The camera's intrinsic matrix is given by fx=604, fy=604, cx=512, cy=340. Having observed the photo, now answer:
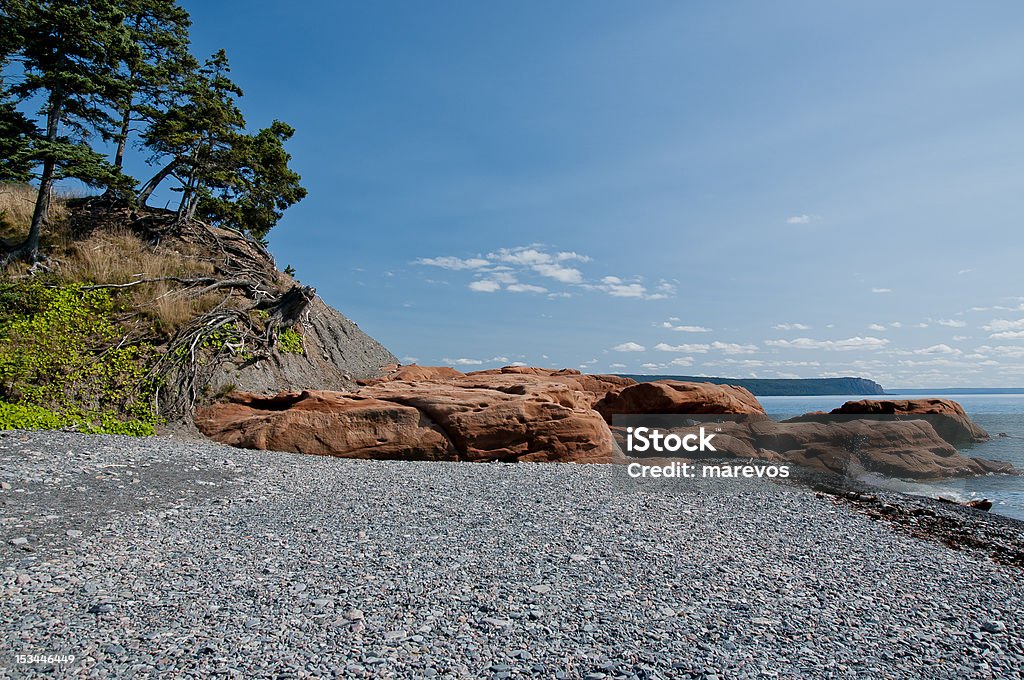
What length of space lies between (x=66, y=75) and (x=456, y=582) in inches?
665

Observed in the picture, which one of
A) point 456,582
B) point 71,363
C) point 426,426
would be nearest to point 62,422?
point 71,363

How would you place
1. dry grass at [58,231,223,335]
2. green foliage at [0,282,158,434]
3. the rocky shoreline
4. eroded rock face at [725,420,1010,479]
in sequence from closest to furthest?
the rocky shoreline
green foliage at [0,282,158,434]
dry grass at [58,231,223,335]
eroded rock face at [725,420,1010,479]

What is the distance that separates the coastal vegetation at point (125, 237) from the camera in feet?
37.2

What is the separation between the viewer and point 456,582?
448 centimetres

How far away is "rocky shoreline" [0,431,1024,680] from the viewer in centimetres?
347

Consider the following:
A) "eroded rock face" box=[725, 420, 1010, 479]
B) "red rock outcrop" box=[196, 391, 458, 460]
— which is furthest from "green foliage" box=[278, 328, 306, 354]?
"eroded rock face" box=[725, 420, 1010, 479]

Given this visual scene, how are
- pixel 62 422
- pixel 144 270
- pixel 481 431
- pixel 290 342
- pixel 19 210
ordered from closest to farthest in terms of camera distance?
pixel 62 422 → pixel 481 431 → pixel 144 270 → pixel 290 342 → pixel 19 210

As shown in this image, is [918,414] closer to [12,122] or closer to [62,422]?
[62,422]

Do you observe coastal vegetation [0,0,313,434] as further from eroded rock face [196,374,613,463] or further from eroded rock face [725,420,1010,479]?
eroded rock face [725,420,1010,479]

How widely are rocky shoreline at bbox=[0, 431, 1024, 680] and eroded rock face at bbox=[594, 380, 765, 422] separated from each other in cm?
835

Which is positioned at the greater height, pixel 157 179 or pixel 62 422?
pixel 157 179

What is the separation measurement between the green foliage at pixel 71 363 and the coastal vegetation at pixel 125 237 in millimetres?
27

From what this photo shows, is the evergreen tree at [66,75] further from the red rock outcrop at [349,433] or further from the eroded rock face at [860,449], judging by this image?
the eroded rock face at [860,449]

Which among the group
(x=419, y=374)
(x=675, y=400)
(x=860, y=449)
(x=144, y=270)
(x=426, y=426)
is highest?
(x=144, y=270)
